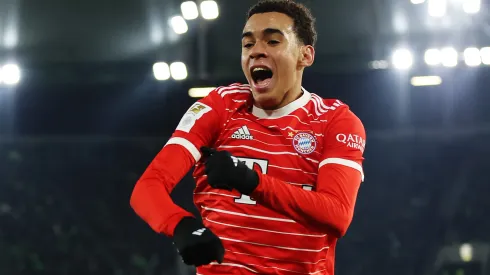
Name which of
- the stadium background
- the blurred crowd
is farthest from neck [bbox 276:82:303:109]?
the blurred crowd

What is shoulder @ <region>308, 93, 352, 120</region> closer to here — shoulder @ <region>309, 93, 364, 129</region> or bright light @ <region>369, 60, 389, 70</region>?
shoulder @ <region>309, 93, 364, 129</region>

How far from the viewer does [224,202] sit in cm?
133

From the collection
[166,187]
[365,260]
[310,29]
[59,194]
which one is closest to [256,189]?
[166,187]

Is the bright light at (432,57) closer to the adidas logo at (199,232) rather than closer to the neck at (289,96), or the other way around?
the neck at (289,96)

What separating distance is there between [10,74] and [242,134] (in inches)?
184

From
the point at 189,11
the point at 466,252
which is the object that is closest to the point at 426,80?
the point at 466,252

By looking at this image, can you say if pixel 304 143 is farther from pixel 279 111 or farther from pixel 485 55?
pixel 485 55

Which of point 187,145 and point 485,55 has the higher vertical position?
point 485,55

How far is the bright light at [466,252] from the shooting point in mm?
5191

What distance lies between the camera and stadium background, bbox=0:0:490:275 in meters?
5.01

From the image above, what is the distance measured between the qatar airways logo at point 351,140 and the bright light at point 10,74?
188 inches

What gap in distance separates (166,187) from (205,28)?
3.94 m

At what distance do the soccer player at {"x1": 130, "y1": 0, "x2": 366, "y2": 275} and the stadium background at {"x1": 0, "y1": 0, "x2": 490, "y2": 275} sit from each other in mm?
3483

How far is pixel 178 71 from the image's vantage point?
511 centimetres
